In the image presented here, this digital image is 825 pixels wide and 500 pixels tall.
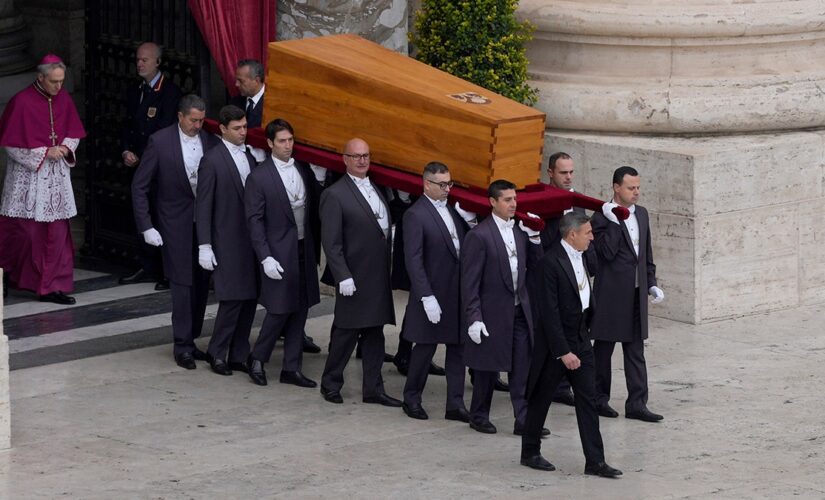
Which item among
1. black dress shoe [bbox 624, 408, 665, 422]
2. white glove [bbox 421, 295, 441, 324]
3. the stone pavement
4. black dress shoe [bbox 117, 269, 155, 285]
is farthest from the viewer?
black dress shoe [bbox 117, 269, 155, 285]

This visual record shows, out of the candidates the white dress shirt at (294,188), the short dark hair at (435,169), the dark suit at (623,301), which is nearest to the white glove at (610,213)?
the dark suit at (623,301)

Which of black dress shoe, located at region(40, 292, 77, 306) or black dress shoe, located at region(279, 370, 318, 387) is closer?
black dress shoe, located at region(279, 370, 318, 387)

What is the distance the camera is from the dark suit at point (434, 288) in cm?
1122

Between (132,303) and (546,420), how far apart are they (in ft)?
12.6

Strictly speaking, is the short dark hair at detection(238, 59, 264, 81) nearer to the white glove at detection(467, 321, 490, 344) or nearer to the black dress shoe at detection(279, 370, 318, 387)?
the black dress shoe at detection(279, 370, 318, 387)

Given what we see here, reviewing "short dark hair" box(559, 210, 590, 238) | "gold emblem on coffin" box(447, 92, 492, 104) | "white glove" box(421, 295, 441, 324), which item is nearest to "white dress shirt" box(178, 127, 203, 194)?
"gold emblem on coffin" box(447, 92, 492, 104)

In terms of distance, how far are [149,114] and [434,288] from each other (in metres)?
3.68

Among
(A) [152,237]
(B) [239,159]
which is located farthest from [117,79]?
(B) [239,159]

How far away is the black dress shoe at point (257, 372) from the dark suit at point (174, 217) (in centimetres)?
54

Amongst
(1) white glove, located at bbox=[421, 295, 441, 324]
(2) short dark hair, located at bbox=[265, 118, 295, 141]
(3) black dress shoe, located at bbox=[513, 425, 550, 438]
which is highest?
(2) short dark hair, located at bbox=[265, 118, 295, 141]

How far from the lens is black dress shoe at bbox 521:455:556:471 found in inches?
406

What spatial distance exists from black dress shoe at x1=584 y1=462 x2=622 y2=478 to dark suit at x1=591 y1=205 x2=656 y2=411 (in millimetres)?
1168

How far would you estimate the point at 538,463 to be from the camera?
1030cm

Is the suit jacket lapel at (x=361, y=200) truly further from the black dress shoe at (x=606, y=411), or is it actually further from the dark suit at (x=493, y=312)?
the black dress shoe at (x=606, y=411)
